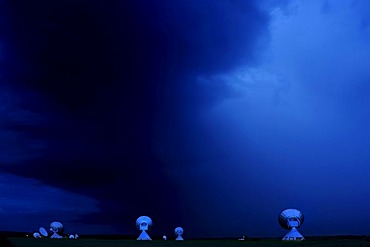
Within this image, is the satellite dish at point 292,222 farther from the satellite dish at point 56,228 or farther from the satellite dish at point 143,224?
the satellite dish at point 56,228

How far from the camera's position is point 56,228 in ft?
360

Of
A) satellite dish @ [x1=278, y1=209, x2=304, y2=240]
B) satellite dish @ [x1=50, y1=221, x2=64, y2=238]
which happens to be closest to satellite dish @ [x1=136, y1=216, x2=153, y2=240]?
satellite dish @ [x1=50, y1=221, x2=64, y2=238]

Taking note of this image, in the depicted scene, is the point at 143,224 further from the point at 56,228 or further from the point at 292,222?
the point at 292,222

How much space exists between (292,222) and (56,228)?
61.7 m

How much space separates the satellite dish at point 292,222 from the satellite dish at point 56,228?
59.3 meters

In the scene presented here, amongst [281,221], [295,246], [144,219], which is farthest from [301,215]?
[144,219]

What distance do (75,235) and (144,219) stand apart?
3239 centimetres

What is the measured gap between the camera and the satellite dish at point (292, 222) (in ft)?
249

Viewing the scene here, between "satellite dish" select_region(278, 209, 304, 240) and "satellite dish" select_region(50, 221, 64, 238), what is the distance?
195 feet

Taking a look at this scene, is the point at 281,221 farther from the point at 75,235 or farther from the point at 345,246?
the point at 75,235

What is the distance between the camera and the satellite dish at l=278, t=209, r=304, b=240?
7594cm

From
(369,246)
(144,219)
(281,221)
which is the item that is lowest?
(369,246)

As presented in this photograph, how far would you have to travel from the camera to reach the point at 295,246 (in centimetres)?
5547

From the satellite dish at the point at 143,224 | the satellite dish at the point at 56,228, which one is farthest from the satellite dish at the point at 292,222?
the satellite dish at the point at 56,228
